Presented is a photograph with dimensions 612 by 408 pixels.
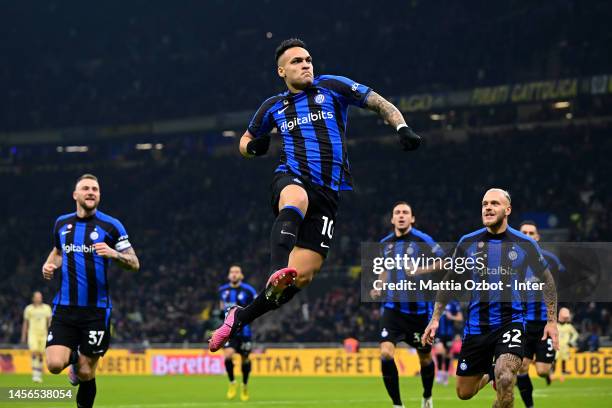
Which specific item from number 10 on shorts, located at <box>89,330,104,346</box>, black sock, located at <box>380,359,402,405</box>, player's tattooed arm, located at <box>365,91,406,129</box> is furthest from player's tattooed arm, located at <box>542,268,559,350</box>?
number 10 on shorts, located at <box>89,330,104,346</box>

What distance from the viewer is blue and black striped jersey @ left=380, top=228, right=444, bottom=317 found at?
1322 centimetres

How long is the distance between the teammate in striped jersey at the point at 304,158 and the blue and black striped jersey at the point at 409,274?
5353 mm

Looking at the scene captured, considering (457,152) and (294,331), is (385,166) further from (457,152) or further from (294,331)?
(294,331)

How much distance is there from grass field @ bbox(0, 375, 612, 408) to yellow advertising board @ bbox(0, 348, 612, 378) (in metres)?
1.90

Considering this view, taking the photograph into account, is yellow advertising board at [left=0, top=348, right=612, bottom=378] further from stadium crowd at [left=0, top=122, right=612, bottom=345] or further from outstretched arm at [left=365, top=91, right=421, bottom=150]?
outstretched arm at [left=365, top=91, right=421, bottom=150]

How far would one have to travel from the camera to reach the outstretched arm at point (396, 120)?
276 inches

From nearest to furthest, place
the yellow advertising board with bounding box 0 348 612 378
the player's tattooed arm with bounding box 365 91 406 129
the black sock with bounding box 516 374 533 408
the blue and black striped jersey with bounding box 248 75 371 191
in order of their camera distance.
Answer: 1. the player's tattooed arm with bounding box 365 91 406 129
2. the blue and black striped jersey with bounding box 248 75 371 191
3. the black sock with bounding box 516 374 533 408
4. the yellow advertising board with bounding box 0 348 612 378

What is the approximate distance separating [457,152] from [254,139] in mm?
32614

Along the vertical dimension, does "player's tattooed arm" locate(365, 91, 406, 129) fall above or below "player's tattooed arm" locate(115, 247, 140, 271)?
above

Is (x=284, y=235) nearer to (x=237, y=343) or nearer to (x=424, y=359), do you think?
(x=424, y=359)

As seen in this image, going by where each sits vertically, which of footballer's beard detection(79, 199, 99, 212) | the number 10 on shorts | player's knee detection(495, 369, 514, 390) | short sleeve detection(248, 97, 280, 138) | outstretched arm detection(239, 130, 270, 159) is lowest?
player's knee detection(495, 369, 514, 390)

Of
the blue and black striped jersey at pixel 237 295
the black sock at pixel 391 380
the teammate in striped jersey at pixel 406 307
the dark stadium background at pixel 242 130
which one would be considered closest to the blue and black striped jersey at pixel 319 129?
the black sock at pixel 391 380

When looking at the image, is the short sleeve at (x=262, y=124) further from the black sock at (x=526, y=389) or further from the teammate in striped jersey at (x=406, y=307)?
the black sock at (x=526, y=389)

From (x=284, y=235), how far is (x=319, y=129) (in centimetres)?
97
